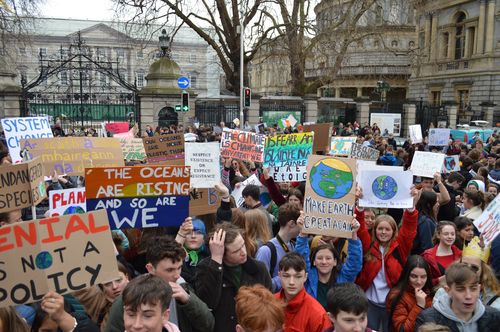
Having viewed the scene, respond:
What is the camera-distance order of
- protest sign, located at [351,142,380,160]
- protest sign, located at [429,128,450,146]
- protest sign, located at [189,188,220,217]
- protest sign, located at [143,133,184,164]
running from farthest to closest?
1. protest sign, located at [429,128,450,146]
2. protest sign, located at [351,142,380,160]
3. protest sign, located at [143,133,184,164]
4. protest sign, located at [189,188,220,217]

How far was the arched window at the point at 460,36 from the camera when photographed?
148 feet

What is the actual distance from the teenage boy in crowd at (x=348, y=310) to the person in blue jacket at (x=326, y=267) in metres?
0.94

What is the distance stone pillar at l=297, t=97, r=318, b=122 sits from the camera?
27578 mm

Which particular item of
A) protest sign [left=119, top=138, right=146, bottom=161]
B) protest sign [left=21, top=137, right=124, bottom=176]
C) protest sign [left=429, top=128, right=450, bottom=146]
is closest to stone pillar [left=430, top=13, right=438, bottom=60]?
protest sign [left=429, top=128, right=450, bottom=146]

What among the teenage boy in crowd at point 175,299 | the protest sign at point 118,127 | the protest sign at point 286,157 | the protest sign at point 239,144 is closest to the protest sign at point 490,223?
the teenage boy in crowd at point 175,299

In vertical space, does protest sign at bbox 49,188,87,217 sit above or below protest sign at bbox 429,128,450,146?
below

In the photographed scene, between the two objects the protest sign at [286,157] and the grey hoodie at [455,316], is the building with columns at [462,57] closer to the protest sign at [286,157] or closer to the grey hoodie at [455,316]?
the protest sign at [286,157]

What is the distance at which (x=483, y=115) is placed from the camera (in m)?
38.0

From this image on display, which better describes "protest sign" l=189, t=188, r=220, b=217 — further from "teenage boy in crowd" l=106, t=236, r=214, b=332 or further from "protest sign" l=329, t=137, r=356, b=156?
"protest sign" l=329, t=137, r=356, b=156

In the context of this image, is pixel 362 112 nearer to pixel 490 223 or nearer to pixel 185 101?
pixel 185 101

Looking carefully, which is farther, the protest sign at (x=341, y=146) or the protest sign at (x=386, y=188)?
the protest sign at (x=341, y=146)

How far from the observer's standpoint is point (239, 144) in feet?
29.8

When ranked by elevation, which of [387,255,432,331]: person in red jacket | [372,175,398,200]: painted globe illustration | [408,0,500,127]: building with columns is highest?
[408,0,500,127]: building with columns

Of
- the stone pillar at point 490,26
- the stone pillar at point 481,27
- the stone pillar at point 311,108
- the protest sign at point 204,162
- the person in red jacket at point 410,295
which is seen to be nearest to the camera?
the person in red jacket at point 410,295
